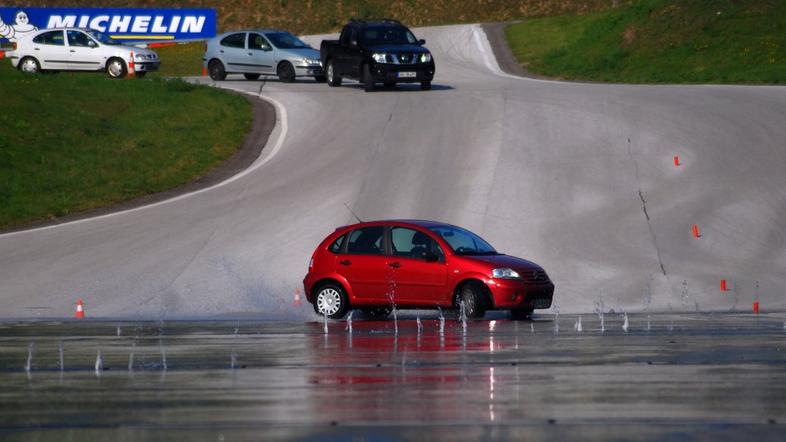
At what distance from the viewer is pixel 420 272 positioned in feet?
60.0

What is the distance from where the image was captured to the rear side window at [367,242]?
61.5 ft

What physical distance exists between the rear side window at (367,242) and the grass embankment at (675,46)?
26873 millimetres

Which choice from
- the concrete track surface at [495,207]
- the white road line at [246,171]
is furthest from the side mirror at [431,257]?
the white road line at [246,171]

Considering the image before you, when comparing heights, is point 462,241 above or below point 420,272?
above

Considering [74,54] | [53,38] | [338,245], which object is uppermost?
[53,38]

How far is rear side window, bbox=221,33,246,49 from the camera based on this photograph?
4288cm

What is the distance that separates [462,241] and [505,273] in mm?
Answer: 1365

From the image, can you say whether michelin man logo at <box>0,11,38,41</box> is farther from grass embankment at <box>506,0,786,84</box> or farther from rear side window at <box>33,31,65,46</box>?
Result: grass embankment at <box>506,0,786,84</box>

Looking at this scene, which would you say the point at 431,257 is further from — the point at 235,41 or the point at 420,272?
the point at 235,41

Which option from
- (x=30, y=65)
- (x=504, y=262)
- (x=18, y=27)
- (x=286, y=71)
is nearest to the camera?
(x=504, y=262)

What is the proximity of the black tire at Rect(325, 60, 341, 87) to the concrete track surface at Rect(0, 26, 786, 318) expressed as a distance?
420cm

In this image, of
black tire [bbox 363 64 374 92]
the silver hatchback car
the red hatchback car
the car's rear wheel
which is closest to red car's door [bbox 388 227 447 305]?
the red hatchback car

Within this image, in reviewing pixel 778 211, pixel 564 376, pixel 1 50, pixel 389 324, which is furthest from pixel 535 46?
pixel 564 376

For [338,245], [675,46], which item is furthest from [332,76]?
[338,245]
